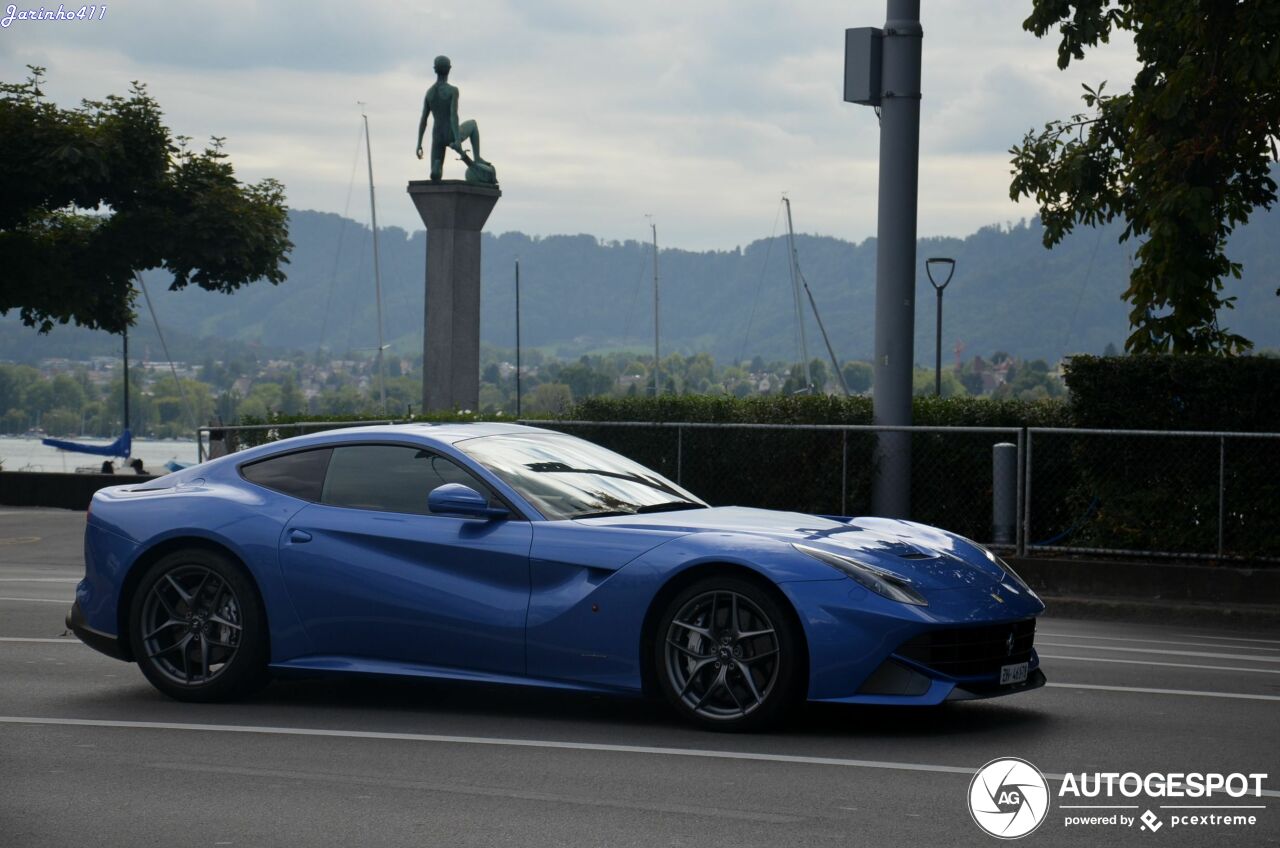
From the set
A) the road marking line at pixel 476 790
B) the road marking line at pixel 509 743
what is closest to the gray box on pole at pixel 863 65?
the road marking line at pixel 509 743

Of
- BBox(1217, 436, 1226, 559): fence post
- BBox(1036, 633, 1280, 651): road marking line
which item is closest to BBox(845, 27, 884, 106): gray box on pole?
BBox(1217, 436, 1226, 559): fence post

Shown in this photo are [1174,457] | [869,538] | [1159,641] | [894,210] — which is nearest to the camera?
[869,538]

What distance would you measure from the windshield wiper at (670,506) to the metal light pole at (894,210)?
7.72 meters

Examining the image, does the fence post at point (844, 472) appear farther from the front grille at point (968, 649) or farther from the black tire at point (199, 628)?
the black tire at point (199, 628)

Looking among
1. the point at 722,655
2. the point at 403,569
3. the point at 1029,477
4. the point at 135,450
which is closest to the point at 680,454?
the point at 1029,477

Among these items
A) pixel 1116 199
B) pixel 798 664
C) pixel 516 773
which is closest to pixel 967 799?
pixel 798 664

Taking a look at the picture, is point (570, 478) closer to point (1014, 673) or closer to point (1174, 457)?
point (1014, 673)

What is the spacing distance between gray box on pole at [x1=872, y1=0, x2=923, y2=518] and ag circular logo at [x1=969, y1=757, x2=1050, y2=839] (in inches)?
377

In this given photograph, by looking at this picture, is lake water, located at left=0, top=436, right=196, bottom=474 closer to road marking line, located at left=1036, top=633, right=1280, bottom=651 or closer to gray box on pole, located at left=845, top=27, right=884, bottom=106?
gray box on pole, located at left=845, top=27, right=884, bottom=106

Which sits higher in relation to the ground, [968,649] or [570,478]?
[570,478]

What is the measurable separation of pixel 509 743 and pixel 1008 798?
2211mm

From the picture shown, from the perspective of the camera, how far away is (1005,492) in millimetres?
15539

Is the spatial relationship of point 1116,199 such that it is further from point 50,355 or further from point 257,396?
point 50,355

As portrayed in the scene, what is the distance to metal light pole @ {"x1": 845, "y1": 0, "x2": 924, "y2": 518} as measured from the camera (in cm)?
→ 1578
